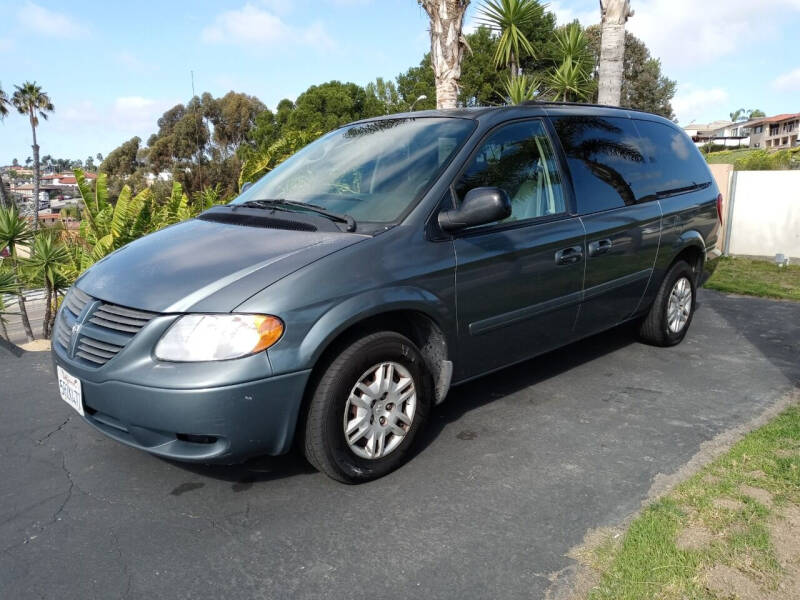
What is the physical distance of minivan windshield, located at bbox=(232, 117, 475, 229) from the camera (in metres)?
3.59

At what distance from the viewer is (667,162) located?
5234mm

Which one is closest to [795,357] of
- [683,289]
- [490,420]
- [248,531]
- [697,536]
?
[683,289]

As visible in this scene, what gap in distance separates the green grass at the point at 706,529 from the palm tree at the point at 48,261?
7.23 meters

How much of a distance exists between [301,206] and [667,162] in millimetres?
3110

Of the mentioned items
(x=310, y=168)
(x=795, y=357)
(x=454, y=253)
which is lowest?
(x=795, y=357)

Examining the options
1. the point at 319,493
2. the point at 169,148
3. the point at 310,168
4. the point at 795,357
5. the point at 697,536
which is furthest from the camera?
the point at 169,148

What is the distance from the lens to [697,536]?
2723 mm

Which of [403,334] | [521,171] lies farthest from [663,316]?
[403,334]

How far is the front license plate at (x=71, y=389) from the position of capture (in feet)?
10.2

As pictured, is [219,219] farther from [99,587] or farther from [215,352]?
[99,587]

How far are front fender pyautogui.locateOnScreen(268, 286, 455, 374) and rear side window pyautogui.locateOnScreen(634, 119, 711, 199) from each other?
7.58ft

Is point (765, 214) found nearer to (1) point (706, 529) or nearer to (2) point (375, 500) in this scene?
(1) point (706, 529)

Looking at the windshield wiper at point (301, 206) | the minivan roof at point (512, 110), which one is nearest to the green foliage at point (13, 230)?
the windshield wiper at point (301, 206)

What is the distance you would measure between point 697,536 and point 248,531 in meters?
1.90
